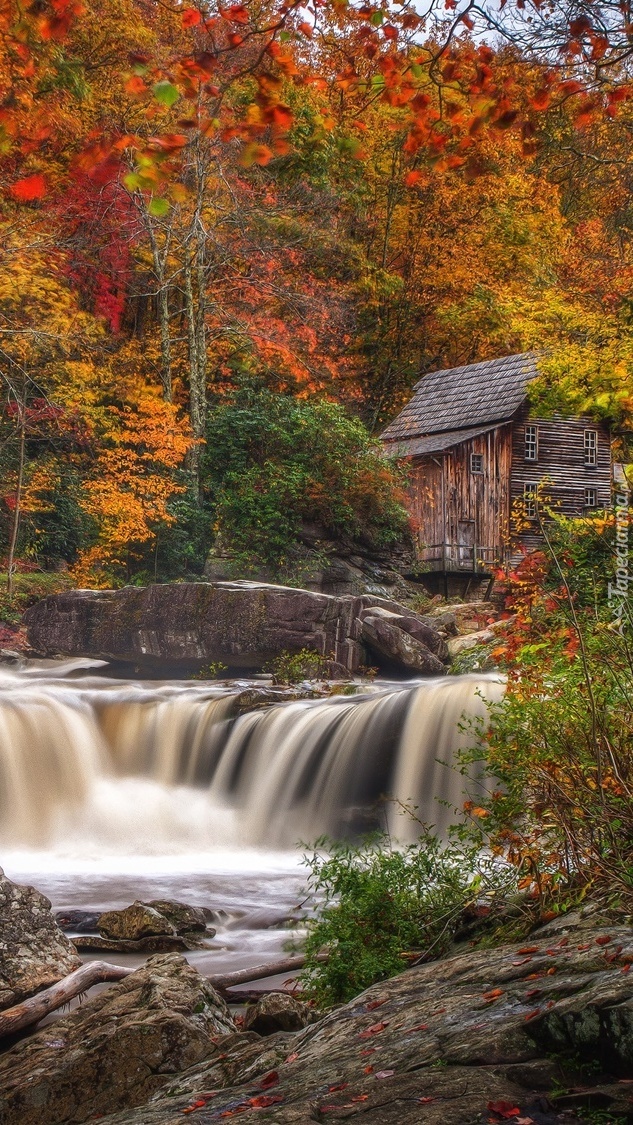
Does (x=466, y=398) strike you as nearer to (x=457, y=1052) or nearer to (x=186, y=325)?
(x=186, y=325)

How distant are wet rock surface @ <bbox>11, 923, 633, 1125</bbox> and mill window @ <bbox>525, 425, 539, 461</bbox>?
26.7 metres

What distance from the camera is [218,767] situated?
15008 millimetres

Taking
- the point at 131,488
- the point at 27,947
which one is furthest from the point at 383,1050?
the point at 131,488

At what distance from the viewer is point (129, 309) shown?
30.3 m

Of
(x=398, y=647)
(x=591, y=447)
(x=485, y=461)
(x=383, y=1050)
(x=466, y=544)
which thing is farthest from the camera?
(x=591, y=447)

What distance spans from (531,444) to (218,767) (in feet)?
60.3

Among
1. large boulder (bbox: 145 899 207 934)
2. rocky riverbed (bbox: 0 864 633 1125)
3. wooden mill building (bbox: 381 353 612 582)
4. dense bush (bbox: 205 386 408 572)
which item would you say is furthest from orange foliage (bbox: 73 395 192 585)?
rocky riverbed (bbox: 0 864 633 1125)

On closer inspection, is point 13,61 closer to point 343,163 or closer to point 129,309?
point 129,309

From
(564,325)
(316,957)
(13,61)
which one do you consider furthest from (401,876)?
(13,61)

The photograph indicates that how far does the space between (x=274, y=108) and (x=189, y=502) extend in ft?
70.0

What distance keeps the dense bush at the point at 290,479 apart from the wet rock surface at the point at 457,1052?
20.8 meters

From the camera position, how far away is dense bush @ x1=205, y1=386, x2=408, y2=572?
25.4m

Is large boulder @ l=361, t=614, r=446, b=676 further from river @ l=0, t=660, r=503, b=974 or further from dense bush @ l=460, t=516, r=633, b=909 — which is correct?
dense bush @ l=460, t=516, r=633, b=909

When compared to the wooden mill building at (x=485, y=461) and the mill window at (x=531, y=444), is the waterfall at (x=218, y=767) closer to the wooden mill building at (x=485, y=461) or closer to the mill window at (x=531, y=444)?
the wooden mill building at (x=485, y=461)
